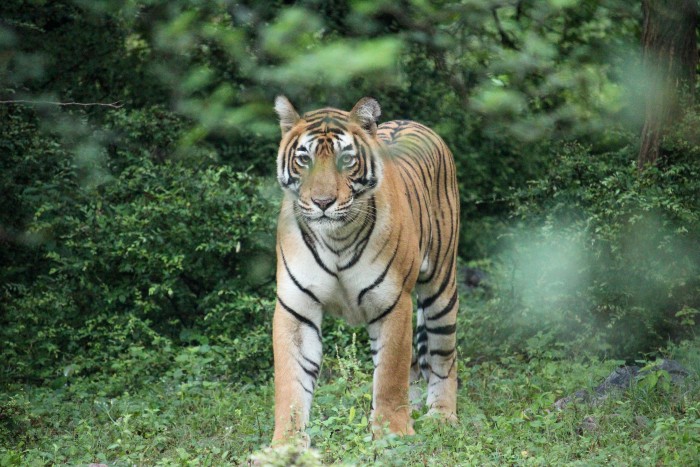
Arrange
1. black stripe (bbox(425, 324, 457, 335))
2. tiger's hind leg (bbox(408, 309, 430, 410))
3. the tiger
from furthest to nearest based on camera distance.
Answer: tiger's hind leg (bbox(408, 309, 430, 410)) < black stripe (bbox(425, 324, 457, 335)) < the tiger

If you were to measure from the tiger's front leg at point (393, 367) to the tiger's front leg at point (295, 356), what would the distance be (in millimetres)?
299

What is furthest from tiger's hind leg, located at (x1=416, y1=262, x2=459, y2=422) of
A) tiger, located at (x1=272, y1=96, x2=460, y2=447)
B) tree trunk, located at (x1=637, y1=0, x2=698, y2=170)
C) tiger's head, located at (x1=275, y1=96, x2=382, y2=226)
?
tree trunk, located at (x1=637, y1=0, x2=698, y2=170)

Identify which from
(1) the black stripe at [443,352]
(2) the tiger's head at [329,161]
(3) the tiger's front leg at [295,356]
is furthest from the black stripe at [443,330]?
(2) the tiger's head at [329,161]

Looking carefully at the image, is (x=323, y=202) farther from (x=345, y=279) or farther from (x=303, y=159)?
(x=345, y=279)

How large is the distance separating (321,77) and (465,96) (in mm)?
1462

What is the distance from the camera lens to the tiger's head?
15.5 feet

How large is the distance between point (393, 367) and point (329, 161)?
106 cm

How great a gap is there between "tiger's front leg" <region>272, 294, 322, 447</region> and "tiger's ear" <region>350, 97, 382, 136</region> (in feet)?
3.14

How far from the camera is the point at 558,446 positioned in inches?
175

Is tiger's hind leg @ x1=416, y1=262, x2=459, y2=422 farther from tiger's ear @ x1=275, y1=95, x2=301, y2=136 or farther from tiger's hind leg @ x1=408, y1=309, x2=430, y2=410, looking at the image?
tiger's ear @ x1=275, y1=95, x2=301, y2=136

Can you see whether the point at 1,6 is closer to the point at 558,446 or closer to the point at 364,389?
the point at 364,389

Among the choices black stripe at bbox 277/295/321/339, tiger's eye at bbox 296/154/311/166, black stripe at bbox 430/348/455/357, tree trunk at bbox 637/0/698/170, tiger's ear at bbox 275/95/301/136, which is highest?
Result: tree trunk at bbox 637/0/698/170

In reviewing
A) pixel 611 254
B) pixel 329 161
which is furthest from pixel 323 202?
pixel 611 254

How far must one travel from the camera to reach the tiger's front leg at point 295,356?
479 cm
